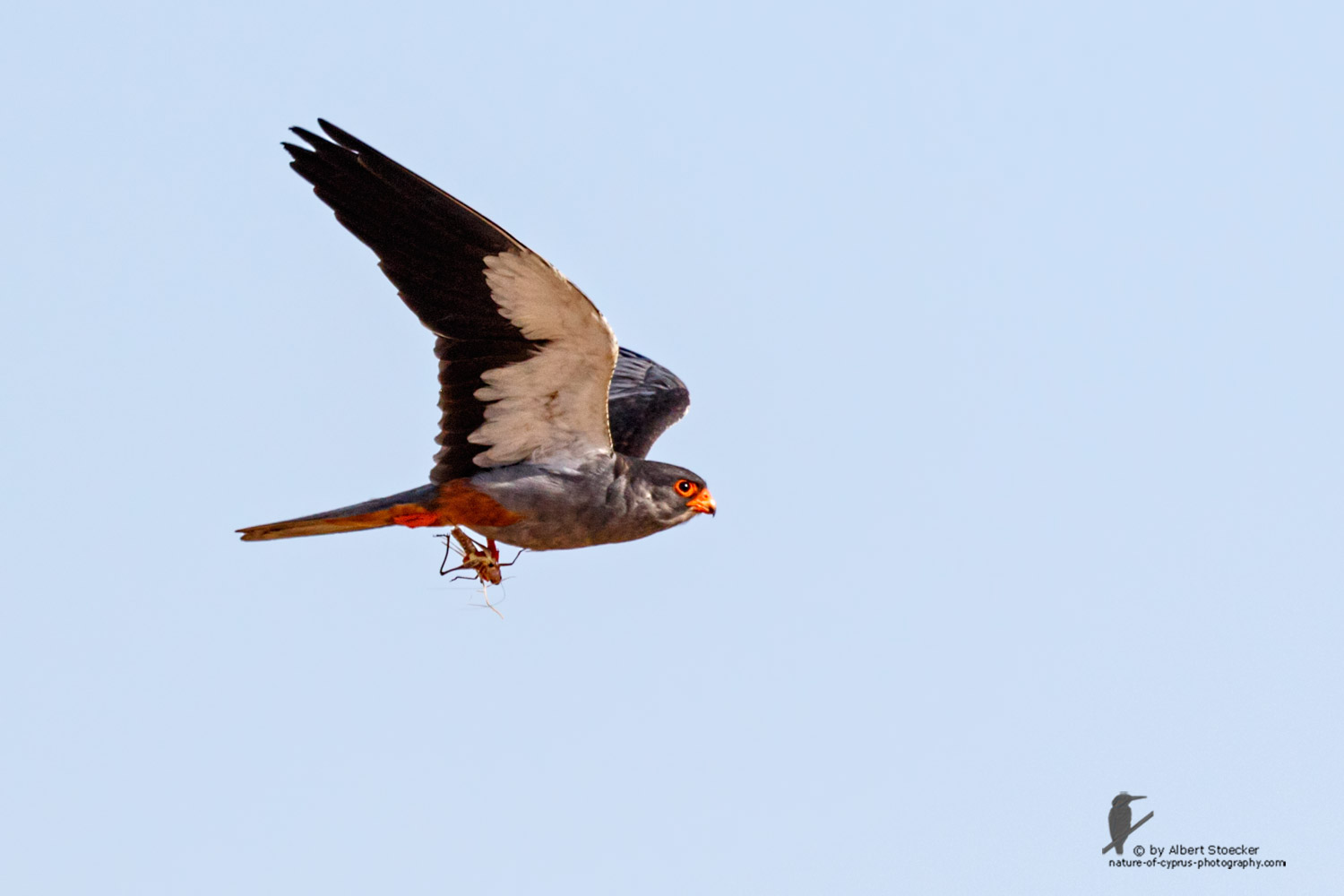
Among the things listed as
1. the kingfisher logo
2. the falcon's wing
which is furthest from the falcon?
the kingfisher logo

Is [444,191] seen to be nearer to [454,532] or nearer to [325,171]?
[325,171]

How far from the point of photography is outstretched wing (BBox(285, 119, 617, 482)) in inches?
440

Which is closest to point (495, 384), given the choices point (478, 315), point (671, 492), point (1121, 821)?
point (478, 315)

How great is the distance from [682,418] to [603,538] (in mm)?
2976

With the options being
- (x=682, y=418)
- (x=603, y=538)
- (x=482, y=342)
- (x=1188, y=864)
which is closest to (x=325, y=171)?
(x=482, y=342)

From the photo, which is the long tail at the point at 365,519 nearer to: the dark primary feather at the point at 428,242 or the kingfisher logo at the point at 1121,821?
the dark primary feather at the point at 428,242

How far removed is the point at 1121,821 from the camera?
16.0 meters

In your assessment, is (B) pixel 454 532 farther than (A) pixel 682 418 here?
No

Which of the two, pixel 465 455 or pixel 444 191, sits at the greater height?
pixel 444 191

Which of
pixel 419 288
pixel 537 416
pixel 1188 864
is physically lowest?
pixel 1188 864

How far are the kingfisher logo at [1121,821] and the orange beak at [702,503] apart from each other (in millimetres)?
5837

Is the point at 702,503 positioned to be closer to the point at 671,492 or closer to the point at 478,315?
the point at 671,492

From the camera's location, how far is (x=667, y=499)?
40.0 feet

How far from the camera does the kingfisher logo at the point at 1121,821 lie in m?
15.8
